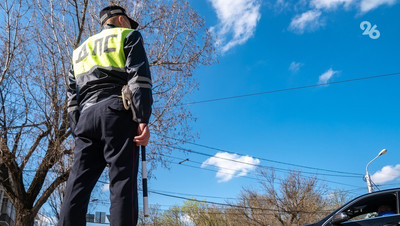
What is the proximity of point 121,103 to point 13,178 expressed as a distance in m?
10.1

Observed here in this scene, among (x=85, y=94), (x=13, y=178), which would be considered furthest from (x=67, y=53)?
(x=85, y=94)

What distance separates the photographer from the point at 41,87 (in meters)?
11.1

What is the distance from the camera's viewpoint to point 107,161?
2.40m

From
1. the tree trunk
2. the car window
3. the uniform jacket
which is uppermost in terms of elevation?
the uniform jacket

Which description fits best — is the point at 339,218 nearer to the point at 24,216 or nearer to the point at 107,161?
the point at 107,161

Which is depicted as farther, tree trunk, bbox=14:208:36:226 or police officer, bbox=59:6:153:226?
tree trunk, bbox=14:208:36:226

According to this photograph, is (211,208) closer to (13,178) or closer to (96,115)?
(13,178)

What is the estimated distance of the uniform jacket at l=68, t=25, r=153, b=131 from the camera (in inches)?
95.9

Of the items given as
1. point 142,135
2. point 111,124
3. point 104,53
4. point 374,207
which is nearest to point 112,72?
point 104,53

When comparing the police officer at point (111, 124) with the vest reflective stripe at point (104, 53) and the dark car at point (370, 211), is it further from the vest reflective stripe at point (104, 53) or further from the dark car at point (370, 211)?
the dark car at point (370, 211)

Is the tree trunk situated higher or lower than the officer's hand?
higher

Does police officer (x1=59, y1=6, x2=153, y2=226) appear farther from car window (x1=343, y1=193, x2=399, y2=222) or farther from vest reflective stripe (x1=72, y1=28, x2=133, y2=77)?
car window (x1=343, y1=193, x2=399, y2=222)

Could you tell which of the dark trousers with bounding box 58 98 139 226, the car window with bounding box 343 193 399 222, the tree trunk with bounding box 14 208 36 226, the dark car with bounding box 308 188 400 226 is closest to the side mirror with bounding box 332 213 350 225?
the dark car with bounding box 308 188 400 226

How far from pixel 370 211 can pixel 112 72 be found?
5.56m
